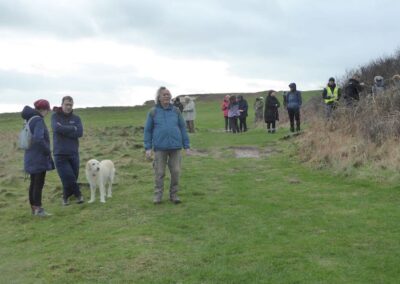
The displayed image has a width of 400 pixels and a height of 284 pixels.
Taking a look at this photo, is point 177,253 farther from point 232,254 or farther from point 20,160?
point 20,160

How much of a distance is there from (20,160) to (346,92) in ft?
38.1

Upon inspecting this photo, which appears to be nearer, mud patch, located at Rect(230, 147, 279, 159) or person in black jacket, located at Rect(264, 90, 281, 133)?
mud patch, located at Rect(230, 147, 279, 159)

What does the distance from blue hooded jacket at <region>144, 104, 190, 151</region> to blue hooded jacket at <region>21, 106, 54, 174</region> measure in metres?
1.92

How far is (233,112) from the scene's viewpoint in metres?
26.5

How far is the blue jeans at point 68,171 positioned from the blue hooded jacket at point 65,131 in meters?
0.12

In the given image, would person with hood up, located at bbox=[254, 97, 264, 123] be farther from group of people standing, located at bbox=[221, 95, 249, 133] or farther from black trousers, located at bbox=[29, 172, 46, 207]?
black trousers, located at bbox=[29, 172, 46, 207]

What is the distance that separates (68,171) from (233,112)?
15732 mm

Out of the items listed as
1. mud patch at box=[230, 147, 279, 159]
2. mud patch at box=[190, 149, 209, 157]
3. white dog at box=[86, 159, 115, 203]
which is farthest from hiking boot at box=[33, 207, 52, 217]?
mud patch at box=[190, 149, 209, 157]

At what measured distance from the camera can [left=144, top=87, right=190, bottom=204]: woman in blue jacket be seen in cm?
1059

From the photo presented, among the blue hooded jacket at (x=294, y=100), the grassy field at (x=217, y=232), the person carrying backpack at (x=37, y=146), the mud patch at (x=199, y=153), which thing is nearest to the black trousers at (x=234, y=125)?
the blue hooded jacket at (x=294, y=100)

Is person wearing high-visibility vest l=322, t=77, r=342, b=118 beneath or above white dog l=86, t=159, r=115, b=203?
above

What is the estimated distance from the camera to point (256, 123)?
3177cm

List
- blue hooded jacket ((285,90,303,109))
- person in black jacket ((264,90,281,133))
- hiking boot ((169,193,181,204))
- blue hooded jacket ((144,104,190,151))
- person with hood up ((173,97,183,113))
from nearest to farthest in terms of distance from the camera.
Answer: blue hooded jacket ((144,104,190,151)) < hiking boot ((169,193,181,204)) < blue hooded jacket ((285,90,303,109)) < person in black jacket ((264,90,281,133)) < person with hood up ((173,97,183,113))

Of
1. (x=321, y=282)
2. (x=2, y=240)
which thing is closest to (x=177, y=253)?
(x=321, y=282)
